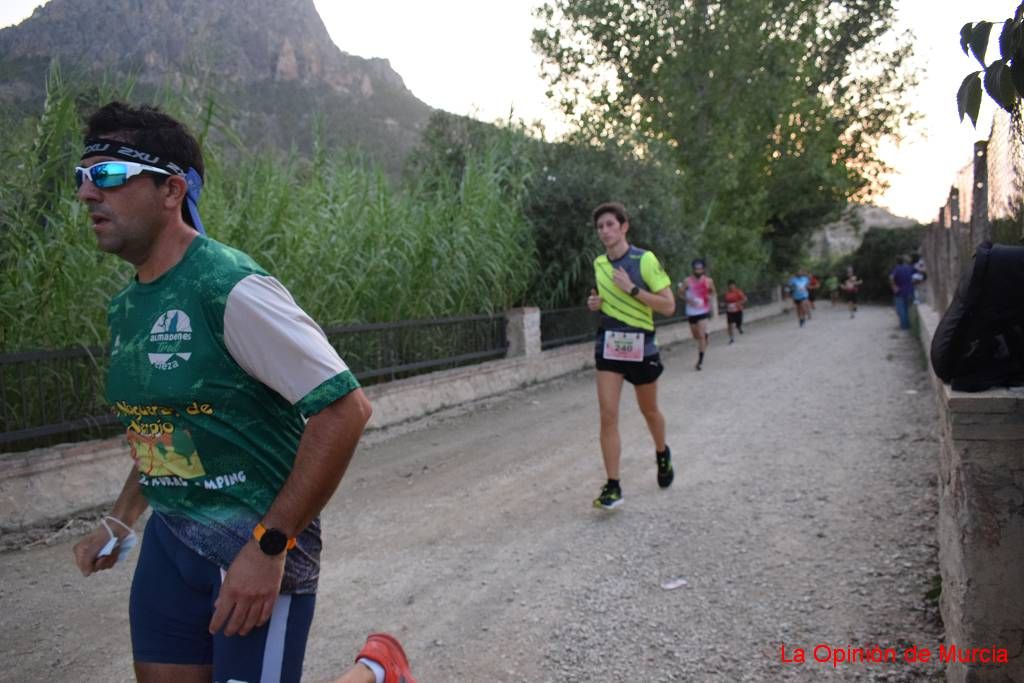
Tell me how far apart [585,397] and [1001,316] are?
864 centimetres

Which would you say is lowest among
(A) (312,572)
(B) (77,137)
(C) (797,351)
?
(C) (797,351)

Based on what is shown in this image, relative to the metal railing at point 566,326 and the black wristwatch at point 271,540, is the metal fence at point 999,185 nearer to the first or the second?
the black wristwatch at point 271,540

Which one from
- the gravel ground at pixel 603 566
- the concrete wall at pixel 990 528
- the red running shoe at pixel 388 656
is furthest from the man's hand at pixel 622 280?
the red running shoe at pixel 388 656

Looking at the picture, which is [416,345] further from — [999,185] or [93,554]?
[93,554]

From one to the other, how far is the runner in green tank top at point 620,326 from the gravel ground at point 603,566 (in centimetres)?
52

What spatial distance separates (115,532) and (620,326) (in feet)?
13.4

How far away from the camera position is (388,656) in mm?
2312

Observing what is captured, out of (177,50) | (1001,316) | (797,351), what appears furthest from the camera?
(797,351)

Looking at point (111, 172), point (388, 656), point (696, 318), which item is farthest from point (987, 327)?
point (696, 318)

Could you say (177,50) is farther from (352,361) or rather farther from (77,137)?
(352,361)

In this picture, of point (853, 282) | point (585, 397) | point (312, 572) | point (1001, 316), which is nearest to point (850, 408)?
point (585, 397)

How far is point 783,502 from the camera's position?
19.1 feet

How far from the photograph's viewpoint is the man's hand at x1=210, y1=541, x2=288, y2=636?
1747 mm

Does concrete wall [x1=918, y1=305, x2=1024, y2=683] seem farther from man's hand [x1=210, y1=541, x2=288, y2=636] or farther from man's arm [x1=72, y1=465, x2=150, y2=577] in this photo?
man's arm [x1=72, y1=465, x2=150, y2=577]
